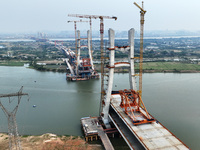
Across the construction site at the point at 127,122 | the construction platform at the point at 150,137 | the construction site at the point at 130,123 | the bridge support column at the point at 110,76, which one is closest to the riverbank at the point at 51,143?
the construction site at the point at 127,122

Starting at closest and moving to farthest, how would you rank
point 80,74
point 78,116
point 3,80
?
point 78,116
point 3,80
point 80,74

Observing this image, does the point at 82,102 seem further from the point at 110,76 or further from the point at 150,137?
the point at 150,137

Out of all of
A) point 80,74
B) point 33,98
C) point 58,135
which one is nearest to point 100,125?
point 58,135

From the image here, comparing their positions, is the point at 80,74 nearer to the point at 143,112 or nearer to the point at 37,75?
the point at 37,75

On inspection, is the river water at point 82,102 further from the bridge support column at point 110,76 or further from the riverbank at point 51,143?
the bridge support column at point 110,76

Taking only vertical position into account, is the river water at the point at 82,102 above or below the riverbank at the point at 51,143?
above

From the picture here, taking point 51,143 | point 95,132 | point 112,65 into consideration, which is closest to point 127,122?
point 95,132
